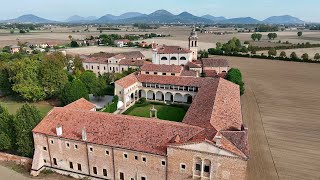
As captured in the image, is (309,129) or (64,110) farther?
(309,129)

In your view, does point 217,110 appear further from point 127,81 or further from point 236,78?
point 236,78

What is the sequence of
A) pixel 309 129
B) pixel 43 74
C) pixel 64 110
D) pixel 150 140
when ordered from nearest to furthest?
pixel 150 140, pixel 64 110, pixel 309 129, pixel 43 74

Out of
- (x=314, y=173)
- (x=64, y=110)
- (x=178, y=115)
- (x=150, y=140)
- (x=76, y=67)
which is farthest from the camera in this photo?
(x=76, y=67)

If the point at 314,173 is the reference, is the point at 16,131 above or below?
above

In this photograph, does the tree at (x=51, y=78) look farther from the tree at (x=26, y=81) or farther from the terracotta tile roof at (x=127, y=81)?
the terracotta tile roof at (x=127, y=81)

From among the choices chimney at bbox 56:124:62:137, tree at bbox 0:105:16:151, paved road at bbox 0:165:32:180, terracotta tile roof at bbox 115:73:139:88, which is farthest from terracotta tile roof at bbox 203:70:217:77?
paved road at bbox 0:165:32:180

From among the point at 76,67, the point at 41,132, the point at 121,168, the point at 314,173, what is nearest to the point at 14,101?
the point at 76,67

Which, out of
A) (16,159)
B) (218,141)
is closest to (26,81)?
(16,159)

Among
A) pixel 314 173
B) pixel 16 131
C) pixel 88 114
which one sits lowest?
pixel 314 173

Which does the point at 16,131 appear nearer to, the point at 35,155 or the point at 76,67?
the point at 35,155
